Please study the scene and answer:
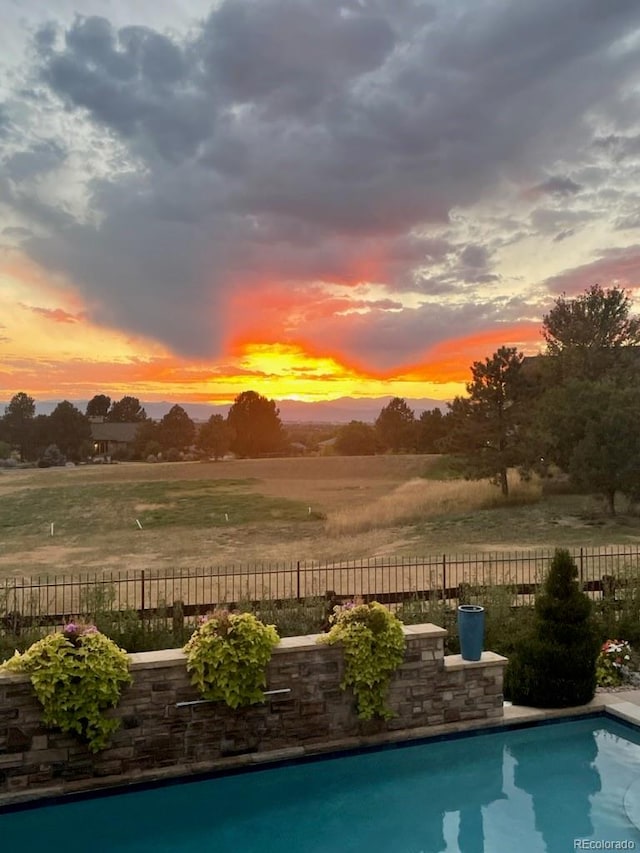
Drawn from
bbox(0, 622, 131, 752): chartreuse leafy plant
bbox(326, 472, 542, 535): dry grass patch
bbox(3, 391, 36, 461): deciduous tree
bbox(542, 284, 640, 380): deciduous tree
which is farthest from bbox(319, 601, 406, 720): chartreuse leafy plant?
bbox(3, 391, 36, 461): deciduous tree

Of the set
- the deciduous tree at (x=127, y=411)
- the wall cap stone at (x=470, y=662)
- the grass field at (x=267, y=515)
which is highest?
the deciduous tree at (x=127, y=411)

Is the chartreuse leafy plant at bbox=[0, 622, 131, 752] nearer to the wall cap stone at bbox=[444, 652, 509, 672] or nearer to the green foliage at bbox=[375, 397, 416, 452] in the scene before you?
the wall cap stone at bbox=[444, 652, 509, 672]

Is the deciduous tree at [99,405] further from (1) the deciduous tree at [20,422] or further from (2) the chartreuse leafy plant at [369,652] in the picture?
(2) the chartreuse leafy plant at [369,652]

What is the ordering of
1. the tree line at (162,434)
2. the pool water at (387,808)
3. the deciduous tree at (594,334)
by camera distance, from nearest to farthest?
the pool water at (387,808), the deciduous tree at (594,334), the tree line at (162,434)

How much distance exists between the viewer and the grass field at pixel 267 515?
29.5m

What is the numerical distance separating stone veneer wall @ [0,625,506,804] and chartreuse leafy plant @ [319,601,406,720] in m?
0.12

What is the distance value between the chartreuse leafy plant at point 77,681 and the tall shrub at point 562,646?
4.64 m

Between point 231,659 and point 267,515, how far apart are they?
123ft

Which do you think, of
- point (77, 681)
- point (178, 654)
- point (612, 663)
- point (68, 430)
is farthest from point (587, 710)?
point (68, 430)

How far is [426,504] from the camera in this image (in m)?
38.0

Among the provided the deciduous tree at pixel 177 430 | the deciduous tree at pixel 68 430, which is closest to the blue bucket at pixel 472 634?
the deciduous tree at pixel 177 430

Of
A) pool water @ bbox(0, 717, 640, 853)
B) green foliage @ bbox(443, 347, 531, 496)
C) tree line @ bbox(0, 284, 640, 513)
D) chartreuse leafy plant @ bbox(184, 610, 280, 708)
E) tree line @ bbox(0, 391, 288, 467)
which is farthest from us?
tree line @ bbox(0, 391, 288, 467)

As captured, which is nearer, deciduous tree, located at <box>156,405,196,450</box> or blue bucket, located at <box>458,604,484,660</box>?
blue bucket, located at <box>458,604,484,660</box>

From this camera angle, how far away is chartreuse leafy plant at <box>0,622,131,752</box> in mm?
6102
